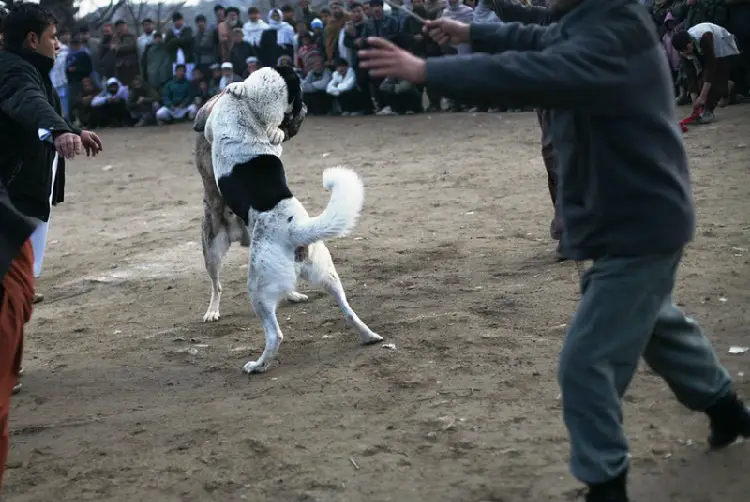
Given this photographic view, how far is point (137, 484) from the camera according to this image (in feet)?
13.6

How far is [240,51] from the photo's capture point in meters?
20.0

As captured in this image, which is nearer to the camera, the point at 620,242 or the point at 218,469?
the point at 620,242

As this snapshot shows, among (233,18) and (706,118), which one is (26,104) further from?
(233,18)

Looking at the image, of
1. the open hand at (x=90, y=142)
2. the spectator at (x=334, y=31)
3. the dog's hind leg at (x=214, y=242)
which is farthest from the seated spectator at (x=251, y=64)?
the open hand at (x=90, y=142)

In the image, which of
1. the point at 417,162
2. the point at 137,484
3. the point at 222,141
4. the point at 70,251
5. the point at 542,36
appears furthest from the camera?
the point at 417,162

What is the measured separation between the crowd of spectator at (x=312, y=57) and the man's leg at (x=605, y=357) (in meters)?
8.58

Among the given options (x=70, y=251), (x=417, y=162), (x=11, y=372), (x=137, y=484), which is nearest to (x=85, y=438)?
(x=137, y=484)

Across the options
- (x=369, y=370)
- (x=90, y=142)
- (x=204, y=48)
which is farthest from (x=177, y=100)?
(x=369, y=370)

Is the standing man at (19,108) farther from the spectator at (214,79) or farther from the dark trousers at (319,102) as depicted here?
the spectator at (214,79)

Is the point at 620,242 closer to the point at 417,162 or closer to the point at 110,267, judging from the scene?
the point at 110,267

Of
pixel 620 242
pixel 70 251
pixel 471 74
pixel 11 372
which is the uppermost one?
pixel 471 74

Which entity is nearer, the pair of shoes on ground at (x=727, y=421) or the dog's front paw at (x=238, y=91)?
the pair of shoes on ground at (x=727, y=421)

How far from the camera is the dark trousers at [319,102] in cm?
1898

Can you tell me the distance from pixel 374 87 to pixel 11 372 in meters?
14.9
